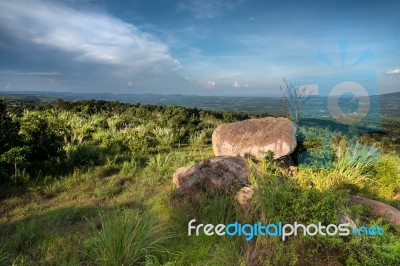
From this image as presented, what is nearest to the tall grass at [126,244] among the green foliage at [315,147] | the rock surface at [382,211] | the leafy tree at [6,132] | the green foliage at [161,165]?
the rock surface at [382,211]

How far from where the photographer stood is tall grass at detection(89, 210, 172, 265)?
4.20m

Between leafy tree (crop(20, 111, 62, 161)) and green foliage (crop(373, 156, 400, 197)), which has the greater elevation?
leafy tree (crop(20, 111, 62, 161))

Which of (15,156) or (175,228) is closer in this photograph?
(175,228)

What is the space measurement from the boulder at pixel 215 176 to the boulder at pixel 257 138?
5.25 feet

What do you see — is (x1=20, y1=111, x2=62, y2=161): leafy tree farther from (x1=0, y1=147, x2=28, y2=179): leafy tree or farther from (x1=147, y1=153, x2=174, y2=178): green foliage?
(x1=147, y1=153, x2=174, y2=178): green foliage

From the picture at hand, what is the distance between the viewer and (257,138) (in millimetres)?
9141

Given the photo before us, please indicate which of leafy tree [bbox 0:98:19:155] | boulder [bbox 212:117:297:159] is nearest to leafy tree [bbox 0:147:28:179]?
leafy tree [bbox 0:98:19:155]

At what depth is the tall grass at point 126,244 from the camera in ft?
13.8

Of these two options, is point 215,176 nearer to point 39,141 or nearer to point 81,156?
point 81,156

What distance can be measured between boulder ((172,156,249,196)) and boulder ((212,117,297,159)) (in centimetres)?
160

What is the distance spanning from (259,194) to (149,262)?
6.60ft

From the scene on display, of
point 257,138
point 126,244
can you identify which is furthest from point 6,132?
point 257,138

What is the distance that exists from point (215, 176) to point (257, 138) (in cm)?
289

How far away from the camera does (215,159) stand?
7.29m
